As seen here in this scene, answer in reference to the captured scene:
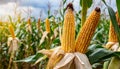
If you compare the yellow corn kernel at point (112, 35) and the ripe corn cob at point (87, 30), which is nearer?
the ripe corn cob at point (87, 30)

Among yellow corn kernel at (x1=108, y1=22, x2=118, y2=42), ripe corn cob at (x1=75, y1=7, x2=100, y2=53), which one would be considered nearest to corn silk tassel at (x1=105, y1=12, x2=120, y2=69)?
yellow corn kernel at (x1=108, y1=22, x2=118, y2=42)

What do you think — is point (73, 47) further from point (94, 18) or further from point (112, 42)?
point (112, 42)

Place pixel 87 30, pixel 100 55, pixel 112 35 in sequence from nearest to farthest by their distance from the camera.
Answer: pixel 87 30 < pixel 100 55 < pixel 112 35

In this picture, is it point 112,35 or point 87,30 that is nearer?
point 87,30

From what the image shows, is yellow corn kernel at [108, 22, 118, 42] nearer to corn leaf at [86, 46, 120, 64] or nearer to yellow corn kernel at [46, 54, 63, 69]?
corn leaf at [86, 46, 120, 64]

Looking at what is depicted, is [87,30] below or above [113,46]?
above

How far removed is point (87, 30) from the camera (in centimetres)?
160

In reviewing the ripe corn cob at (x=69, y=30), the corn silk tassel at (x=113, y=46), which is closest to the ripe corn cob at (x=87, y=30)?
the ripe corn cob at (x=69, y=30)

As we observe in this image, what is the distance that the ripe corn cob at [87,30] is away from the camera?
1.59 m

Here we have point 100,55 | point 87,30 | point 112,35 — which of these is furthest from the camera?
point 112,35

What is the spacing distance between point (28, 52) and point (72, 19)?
4.35m

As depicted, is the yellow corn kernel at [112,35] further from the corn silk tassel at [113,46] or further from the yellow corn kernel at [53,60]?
the yellow corn kernel at [53,60]

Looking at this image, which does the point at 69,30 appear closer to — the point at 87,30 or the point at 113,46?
the point at 87,30

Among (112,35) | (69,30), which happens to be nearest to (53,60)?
(69,30)
